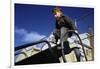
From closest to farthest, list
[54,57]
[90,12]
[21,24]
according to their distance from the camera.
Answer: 1. [21,24]
2. [54,57]
3. [90,12]

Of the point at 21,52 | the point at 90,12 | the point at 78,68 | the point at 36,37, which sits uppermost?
the point at 90,12

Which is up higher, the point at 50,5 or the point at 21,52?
the point at 50,5

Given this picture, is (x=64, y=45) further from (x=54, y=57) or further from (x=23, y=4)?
(x=23, y=4)

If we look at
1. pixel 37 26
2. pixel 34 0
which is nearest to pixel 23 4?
pixel 34 0

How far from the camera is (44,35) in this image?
7.47 ft

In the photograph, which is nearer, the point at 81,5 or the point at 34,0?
the point at 34,0

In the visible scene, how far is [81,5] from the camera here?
242 centimetres

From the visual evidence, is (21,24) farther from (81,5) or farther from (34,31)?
(81,5)

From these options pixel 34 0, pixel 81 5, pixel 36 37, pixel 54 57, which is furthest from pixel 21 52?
pixel 81 5

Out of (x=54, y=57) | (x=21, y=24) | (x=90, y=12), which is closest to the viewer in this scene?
(x=21, y=24)

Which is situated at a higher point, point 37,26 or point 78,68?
point 37,26

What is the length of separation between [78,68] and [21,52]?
0.67m
